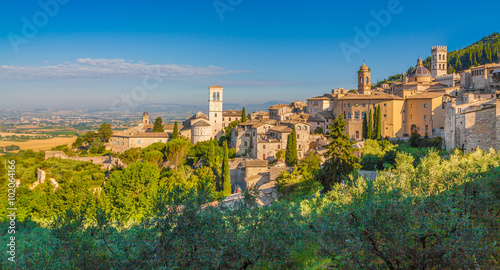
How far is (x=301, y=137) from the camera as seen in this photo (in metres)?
42.9

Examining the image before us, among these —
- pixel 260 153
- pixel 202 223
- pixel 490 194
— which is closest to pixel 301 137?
pixel 260 153

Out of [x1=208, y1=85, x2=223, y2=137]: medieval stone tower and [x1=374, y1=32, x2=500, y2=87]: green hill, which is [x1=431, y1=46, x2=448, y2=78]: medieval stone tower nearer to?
[x1=374, y1=32, x2=500, y2=87]: green hill

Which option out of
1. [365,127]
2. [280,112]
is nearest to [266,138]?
[365,127]

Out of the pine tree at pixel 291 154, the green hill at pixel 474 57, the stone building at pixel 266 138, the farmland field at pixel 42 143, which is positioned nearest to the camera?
the pine tree at pixel 291 154

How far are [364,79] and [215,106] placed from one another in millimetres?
25710

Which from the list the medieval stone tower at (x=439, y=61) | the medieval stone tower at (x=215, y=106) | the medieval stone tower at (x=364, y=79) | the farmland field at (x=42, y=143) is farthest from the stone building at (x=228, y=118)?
the medieval stone tower at (x=439, y=61)

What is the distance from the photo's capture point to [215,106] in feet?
203

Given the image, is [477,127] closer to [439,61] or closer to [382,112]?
[382,112]

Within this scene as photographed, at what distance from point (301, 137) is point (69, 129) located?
5012 centimetres

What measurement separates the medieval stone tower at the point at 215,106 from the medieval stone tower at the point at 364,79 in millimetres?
24142

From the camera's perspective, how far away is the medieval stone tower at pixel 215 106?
6109 cm

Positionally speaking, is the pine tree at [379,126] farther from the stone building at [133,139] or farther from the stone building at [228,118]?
the stone building at [133,139]

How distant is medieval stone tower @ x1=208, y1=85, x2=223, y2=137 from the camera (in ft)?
200

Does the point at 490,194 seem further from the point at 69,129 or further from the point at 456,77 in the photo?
the point at 69,129
